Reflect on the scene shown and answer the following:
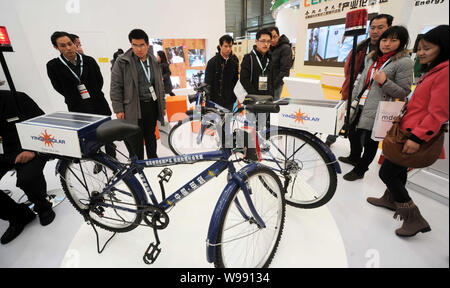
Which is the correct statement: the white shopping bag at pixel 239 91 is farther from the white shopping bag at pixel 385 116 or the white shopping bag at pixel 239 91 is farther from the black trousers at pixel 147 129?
the white shopping bag at pixel 385 116

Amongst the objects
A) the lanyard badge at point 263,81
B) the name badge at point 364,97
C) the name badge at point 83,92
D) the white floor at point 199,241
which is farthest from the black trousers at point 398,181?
the name badge at point 83,92

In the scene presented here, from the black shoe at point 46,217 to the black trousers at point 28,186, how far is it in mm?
31

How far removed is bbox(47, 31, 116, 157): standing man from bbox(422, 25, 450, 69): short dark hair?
7.57ft

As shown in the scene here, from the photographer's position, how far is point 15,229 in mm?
1854

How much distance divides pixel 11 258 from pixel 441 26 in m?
2.80

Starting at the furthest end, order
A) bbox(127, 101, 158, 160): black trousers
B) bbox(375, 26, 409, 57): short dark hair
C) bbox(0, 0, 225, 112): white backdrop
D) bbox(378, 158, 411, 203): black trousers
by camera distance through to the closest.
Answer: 1. bbox(0, 0, 225, 112): white backdrop
2. bbox(127, 101, 158, 160): black trousers
3. bbox(375, 26, 409, 57): short dark hair
4. bbox(378, 158, 411, 203): black trousers

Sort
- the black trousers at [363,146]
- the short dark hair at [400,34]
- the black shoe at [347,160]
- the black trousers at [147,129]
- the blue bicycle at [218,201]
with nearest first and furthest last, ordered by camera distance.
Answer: the blue bicycle at [218,201], the short dark hair at [400,34], the black trousers at [363,146], the black trousers at [147,129], the black shoe at [347,160]

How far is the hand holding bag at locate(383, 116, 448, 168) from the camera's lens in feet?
2.33

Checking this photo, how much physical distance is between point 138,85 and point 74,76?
654 mm

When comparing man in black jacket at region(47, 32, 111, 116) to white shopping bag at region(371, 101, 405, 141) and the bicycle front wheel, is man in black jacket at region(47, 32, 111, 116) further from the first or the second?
white shopping bag at region(371, 101, 405, 141)

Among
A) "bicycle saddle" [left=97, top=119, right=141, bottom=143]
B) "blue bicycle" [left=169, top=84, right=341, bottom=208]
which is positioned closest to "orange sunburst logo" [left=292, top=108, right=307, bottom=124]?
"blue bicycle" [left=169, top=84, right=341, bottom=208]

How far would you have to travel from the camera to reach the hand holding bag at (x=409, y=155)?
71cm

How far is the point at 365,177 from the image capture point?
8.08 feet
